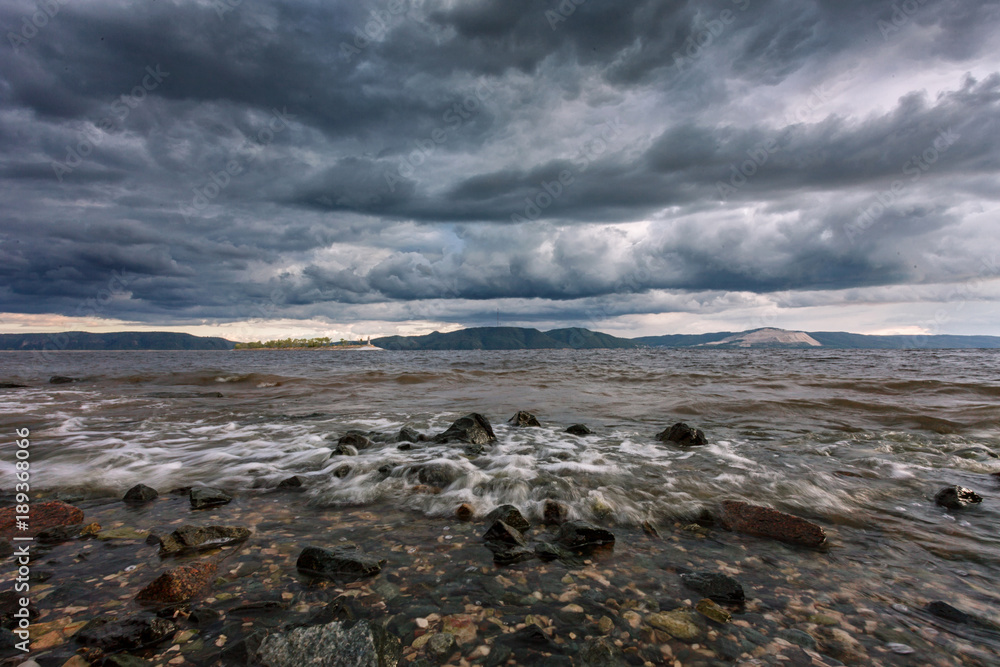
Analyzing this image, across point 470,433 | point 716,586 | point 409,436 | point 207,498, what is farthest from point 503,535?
point 409,436

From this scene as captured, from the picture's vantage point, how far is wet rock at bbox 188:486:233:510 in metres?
6.00

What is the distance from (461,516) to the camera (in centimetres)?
570

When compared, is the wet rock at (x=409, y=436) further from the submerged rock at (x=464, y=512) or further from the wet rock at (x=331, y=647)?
the wet rock at (x=331, y=647)

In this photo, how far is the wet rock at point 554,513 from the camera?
560 cm

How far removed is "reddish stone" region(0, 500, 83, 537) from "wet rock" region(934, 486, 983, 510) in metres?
11.9

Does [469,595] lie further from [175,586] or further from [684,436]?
[684,436]

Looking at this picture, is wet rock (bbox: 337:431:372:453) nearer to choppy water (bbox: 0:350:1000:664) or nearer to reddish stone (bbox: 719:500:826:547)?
choppy water (bbox: 0:350:1000:664)

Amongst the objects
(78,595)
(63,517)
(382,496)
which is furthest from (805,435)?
(63,517)

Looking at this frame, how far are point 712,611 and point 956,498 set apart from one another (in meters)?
5.42

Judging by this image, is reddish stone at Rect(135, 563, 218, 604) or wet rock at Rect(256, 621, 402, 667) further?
reddish stone at Rect(135, 563, 218, 604)

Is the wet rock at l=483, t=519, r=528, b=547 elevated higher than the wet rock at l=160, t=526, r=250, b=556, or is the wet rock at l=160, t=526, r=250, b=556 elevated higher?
the wet rock at l=160, t=526, r=250, b=556

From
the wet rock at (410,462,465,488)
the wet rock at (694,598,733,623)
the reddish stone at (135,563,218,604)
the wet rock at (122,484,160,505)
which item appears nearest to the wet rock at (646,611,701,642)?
the wet rock at (694,598,733,623)

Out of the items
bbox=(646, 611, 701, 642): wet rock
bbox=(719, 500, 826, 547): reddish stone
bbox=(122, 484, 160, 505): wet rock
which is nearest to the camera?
bbox=(646, 611, 701, 642): wet rock

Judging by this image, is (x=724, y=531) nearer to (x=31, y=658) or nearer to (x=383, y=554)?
(x=383, y=554)
